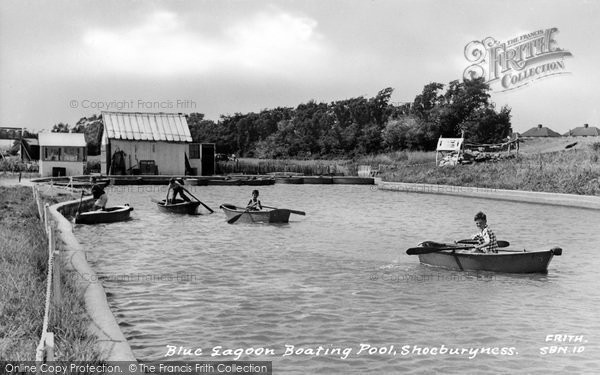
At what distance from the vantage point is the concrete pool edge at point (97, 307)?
708 centimetres

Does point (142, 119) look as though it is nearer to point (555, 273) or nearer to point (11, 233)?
point (11, 233)

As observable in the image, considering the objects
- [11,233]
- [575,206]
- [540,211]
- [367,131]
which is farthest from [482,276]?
[367,131]

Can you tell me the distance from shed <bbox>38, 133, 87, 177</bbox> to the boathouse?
215 cm

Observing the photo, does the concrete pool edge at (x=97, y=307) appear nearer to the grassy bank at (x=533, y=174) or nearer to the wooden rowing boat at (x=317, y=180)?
the grassy bank at (x=533, y=174)

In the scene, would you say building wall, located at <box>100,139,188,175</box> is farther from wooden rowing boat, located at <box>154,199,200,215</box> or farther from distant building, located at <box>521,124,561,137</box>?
distant building, located at <box>521,124,561,137</box>

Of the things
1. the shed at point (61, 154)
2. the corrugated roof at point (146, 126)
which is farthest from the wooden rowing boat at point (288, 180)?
the shed at point (61, 154)

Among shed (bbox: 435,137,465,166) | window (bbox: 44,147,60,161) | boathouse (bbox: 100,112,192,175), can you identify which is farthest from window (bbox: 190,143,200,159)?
shed (bbox: 435,137,465,166)

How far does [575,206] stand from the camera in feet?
108

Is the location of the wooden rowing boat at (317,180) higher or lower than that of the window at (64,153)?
lower

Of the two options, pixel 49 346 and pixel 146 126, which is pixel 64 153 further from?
pixel 49 346

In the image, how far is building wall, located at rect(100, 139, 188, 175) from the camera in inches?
2121

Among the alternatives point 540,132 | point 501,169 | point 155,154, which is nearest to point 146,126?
point 155,154

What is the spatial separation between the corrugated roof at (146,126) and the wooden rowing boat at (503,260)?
4254cm

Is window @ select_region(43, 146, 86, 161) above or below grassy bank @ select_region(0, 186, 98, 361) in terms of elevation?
above
